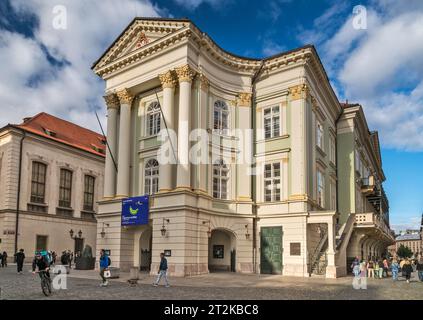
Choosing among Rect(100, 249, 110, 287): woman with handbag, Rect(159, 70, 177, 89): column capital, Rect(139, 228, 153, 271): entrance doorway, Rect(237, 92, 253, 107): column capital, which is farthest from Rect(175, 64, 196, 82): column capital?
Rect(100, 249, 110, 287): woman with handbag

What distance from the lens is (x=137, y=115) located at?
30.6m

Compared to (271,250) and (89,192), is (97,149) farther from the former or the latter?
(271,250)

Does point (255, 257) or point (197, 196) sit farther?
point (255, 257)

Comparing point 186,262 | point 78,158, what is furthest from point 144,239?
point 78,158

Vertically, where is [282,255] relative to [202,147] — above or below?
below

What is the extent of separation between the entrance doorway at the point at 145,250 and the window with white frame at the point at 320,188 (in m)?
11.8

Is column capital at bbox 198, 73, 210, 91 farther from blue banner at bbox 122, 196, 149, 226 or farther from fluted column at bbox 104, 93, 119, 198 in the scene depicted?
blue banner at bbox 122, 196, 149, 226

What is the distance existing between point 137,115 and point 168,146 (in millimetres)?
4919

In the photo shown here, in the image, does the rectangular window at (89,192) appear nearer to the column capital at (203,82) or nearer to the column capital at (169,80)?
the column capital at (169,80)

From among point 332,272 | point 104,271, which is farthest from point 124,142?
point 332,272

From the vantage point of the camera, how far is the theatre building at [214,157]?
26062 millimetres

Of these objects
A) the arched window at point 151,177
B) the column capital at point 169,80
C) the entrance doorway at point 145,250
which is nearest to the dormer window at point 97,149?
the arched window at point 151,177

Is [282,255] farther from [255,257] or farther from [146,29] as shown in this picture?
[146,29]

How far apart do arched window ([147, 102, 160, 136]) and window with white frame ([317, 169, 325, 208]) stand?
11.7 meters
